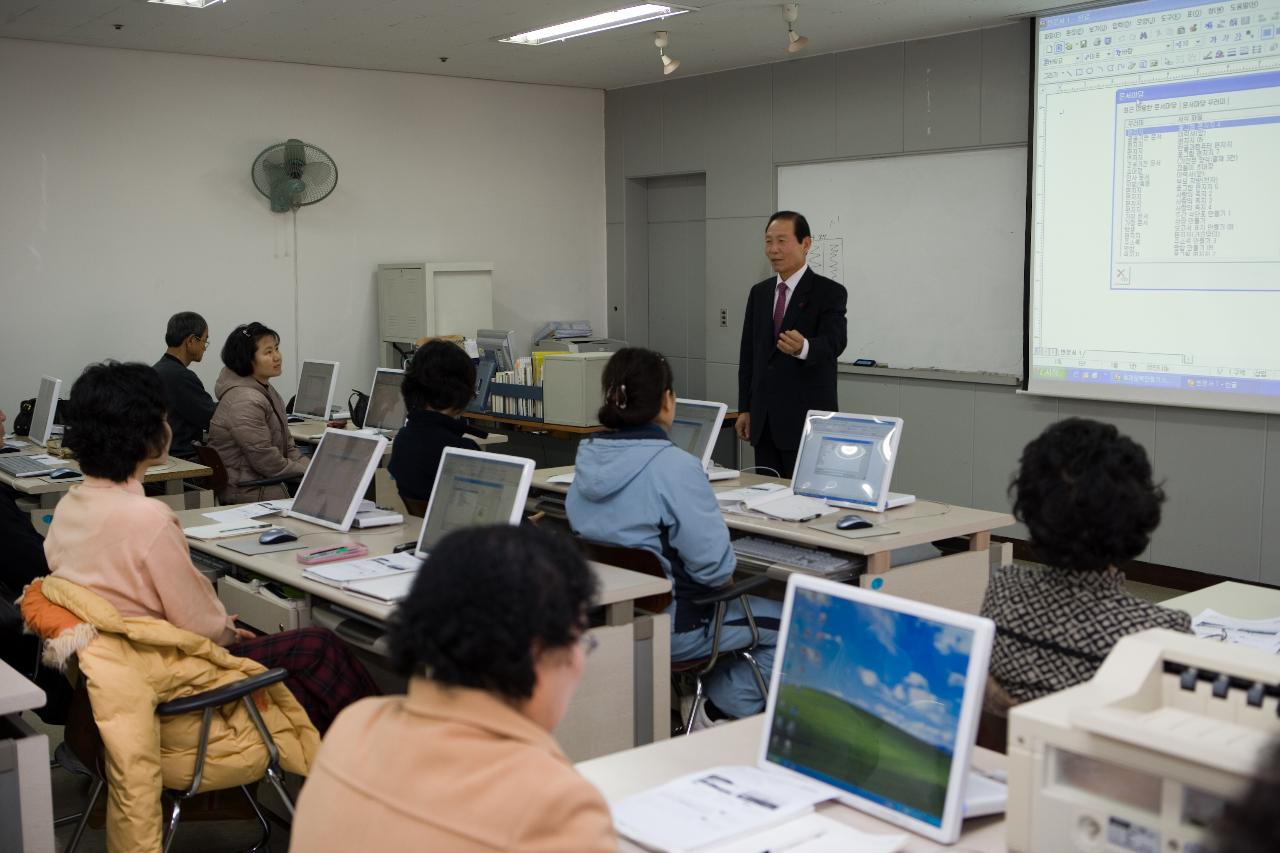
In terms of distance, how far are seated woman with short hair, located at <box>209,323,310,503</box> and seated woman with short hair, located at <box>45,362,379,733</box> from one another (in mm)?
2434

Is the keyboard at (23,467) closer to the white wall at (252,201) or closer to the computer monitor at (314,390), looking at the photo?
the white wall at (252,201)

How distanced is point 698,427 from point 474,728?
3.61 meters

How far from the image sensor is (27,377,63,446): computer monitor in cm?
636

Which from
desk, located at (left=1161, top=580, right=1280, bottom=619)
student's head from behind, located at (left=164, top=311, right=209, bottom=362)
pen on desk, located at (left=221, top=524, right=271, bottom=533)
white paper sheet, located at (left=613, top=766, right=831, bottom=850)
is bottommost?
white paper sheet, located at (left=613, top=766, right=831, bottom=850)

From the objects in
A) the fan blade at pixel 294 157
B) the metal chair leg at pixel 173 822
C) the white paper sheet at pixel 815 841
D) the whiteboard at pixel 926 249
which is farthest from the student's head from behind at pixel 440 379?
the fan blade at pixel 294 157

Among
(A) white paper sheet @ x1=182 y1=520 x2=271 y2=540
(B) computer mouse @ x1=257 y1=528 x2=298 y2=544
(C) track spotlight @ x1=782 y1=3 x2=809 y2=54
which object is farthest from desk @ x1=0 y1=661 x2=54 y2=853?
(C) track spotlight @ x1=782 y1=3 x2=809 y2=54

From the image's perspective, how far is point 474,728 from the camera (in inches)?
53.8

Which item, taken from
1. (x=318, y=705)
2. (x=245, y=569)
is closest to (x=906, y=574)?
(x=318, y=705)

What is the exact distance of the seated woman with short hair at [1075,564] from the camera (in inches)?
81.2

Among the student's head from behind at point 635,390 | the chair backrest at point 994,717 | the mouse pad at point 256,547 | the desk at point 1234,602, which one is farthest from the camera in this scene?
the mouse pad at point 256,547

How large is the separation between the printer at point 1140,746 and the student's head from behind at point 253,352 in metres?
4.64

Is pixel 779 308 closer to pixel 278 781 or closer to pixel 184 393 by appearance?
pixel 184 393

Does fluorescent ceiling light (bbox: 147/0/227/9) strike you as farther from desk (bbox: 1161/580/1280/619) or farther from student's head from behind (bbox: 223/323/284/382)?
desk (bbox: 1161/580/1280/619)

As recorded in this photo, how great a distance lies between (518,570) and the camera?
4.54ft
